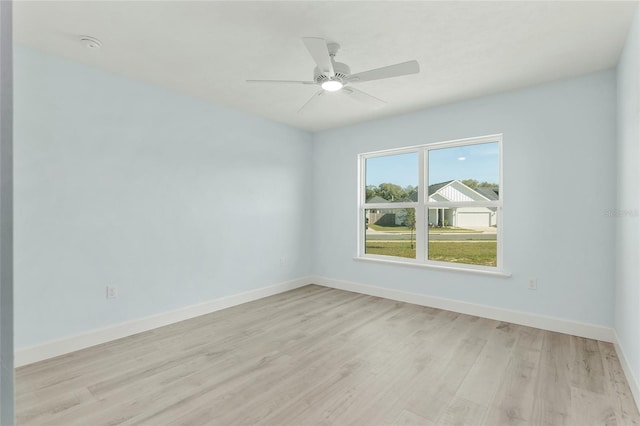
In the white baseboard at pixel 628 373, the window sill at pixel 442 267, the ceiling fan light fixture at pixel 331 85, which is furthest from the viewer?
the window sill at pixel 442 267

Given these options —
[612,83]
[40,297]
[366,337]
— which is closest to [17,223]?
[40,297]

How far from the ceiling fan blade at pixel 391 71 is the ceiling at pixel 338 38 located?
27 centimetres

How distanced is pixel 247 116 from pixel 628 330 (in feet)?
14.4

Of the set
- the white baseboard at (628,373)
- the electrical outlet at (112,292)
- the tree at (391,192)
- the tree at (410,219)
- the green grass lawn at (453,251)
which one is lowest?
the white baseboard at (628,373)

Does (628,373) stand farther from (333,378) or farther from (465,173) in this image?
(465,173)

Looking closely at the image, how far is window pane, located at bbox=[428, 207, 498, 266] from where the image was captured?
3.73 meters

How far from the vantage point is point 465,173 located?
3932mm

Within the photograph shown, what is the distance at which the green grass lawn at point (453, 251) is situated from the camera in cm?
376

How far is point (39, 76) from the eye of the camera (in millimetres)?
2584

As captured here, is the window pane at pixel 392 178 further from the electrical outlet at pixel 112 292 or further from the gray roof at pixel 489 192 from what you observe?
the electrical outlet at pixel 112 292

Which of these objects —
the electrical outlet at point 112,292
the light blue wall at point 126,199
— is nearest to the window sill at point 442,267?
the light blue wall at point 126,199

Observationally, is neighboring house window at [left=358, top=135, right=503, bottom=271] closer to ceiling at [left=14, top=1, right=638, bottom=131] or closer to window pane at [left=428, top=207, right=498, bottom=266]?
window pane at [left=428, top=207, right=498, bottom=266]

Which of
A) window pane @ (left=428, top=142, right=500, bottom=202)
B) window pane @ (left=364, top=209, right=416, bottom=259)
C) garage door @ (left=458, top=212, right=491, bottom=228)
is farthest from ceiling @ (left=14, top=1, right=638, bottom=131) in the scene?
window pane @ (left=364, top=209, right=416, bottom=259)

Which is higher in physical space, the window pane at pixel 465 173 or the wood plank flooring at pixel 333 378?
the window pane at pixel 465 173
